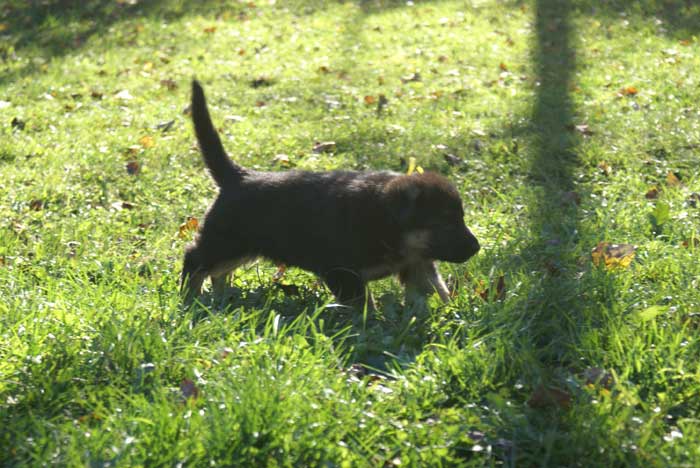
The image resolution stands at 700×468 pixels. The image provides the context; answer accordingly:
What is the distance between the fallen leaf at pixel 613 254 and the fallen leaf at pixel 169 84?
525 cm

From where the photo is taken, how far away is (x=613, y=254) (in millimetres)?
4258

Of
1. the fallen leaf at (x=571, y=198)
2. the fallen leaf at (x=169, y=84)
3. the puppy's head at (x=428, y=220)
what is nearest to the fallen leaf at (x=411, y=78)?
the fallen leaf at (x=169, y=84)

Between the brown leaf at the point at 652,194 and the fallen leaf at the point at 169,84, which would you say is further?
the fallen leaf at the point at 169,84

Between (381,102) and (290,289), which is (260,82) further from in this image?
(290,289)

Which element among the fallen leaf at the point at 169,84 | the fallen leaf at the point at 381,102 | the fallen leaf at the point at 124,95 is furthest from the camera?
the fallen leaf at the point at 169,84

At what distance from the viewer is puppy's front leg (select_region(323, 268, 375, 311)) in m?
3.99

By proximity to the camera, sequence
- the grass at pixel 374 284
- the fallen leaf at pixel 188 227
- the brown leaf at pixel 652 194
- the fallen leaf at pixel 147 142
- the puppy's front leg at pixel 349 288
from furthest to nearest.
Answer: the fallen leaf at pixel 147 142, the brown leaf at pixel 652 194, the fallen leaf at pixel 188 227, the puppy's front leg at pixel 349 288, the grass at pixel 374 284

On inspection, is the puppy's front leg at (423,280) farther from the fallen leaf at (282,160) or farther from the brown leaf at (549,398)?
the fallen leaf at (282,160)

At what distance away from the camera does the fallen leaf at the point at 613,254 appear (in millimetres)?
4062

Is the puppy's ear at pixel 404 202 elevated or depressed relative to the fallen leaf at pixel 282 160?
elevated

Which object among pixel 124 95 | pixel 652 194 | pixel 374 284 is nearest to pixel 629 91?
pixel 652 194

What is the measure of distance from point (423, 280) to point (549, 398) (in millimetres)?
1245

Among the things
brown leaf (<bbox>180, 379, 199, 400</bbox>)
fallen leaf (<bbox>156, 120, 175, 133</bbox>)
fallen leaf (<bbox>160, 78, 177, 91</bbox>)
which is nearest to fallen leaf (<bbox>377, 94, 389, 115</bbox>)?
fallen leaf (<bbox>156, 120, 175, 133</bbox>)

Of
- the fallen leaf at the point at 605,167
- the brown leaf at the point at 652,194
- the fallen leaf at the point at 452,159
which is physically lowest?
the fallen leaf at the point at 605,167
